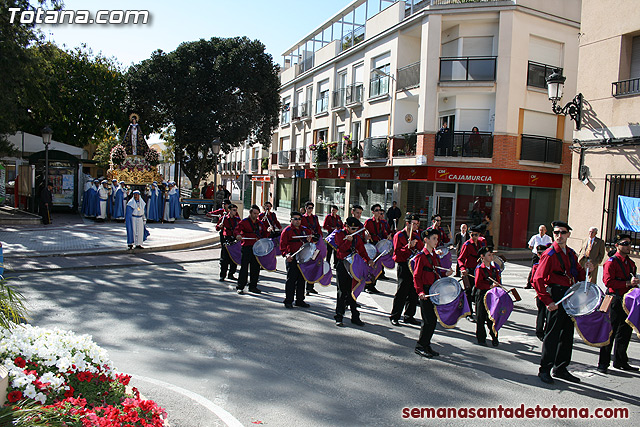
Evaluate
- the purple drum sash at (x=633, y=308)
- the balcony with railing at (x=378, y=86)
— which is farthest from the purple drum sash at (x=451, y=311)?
the balcony with railing at (x=378, y=86)

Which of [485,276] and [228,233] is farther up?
[228,233]

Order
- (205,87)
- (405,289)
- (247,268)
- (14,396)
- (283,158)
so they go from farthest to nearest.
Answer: (283,158)
(205,87)
(247,268)
(405,289)
(14,396)

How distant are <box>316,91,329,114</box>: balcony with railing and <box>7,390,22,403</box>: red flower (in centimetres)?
3110

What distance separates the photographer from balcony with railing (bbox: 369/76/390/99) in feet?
86.8

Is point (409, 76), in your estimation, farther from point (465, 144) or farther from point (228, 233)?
point (228, 233)

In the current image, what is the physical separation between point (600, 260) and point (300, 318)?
6808 mm

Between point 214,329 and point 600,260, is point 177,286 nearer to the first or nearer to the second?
point 214,329

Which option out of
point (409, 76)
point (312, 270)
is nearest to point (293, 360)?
point (312, 270)

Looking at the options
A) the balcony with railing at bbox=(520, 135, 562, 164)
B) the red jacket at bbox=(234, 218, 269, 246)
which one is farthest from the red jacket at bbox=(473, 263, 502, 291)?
the balcony with railing at bbox=(520, 135, 562, 164)

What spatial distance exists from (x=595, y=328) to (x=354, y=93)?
24.7m

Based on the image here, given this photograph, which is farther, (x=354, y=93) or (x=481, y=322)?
(x=354, y=93)

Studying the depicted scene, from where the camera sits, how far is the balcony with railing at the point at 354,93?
1139 inches

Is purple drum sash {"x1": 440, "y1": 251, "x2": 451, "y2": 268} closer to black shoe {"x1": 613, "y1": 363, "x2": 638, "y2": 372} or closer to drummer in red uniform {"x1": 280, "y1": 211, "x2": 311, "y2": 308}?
drummer in red uniform {"x1": 280, "y1": 211, "x2": 311, "y2": 308}

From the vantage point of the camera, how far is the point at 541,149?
2245cm
